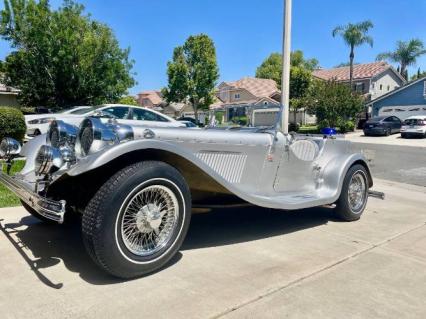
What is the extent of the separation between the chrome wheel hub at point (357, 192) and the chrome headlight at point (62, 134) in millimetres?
3425

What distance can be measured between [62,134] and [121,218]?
1.51 meters

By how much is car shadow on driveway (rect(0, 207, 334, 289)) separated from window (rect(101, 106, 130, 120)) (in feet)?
17.8

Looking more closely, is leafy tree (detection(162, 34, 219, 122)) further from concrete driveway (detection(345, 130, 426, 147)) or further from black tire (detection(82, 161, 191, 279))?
black tire (detection(82, 161, 191, 279))

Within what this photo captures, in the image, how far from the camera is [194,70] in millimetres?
34062

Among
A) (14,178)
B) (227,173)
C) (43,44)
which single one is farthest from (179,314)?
(43,44)

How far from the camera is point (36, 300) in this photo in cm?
271

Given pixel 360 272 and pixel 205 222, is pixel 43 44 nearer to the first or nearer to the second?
pixel 205 222

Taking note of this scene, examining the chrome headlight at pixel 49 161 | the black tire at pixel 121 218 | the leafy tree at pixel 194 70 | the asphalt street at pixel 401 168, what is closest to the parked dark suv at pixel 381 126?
the asphalt street at pixel 401 168

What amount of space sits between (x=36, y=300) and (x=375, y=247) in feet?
10.5

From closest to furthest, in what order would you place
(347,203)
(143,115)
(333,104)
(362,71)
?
1. (347,203)
2. (143,115)
3. (333,104)
4. (362,71)

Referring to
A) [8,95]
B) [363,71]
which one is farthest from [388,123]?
[8,95]

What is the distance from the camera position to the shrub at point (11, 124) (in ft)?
34.1

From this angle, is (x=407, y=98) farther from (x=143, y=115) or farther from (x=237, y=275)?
(x=237, y=275)

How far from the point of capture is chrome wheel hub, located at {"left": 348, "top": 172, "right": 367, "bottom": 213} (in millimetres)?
5219
